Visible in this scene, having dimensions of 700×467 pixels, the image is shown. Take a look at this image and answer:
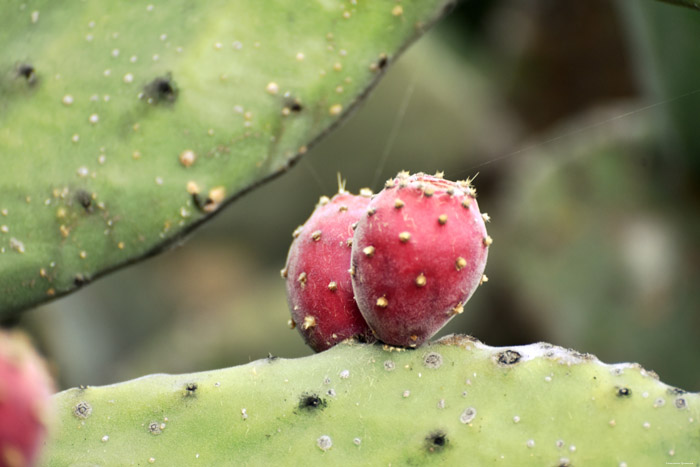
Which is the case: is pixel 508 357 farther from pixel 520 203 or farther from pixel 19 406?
pixel 520 203

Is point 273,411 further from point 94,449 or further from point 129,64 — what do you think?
point 129,64

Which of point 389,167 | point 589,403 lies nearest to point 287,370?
point 589,403

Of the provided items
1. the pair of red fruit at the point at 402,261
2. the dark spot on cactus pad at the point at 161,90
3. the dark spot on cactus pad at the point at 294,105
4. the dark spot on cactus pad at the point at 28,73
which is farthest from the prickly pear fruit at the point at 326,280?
the dark spot on cactus pad at the point at 28,73

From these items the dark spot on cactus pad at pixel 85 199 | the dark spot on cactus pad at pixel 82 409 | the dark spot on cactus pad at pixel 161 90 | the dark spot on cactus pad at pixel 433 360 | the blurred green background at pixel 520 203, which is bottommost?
the blurred green background at pixel 520 203

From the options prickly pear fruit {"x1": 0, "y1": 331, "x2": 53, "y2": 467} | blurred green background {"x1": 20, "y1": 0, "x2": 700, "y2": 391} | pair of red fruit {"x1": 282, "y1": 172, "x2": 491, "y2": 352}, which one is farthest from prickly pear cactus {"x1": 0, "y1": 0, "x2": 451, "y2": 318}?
blurred green background {"x1": 20, "y1": 0, "x2": 700, "y2": 391}

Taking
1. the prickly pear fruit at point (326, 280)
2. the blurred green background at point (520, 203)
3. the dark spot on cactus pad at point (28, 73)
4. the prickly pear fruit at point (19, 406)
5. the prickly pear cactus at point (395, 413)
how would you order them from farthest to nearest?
the blurred green background at point (520, 203) → the dark spot on cactus pad at point (28, 73) → the prickly pear fruit at point (326, 280) → the prickly pear cactus at point (395, 413) → the prickly pear fruit at point (19, 406)

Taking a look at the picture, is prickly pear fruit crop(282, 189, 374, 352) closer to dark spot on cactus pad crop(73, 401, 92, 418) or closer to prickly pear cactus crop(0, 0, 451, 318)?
prickly pear cactus crop(0, 0, 451, 318)

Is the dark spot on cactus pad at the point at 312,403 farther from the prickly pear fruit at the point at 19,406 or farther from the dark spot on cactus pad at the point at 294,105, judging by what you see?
the prickly pear fruit at the point at 19,406
